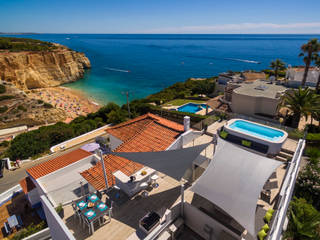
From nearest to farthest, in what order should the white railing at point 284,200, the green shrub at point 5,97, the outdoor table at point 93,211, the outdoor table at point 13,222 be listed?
the white railing at point 284,200, the outdoor table at point 93,211, the outdoor table at point 13,222, the green shrub at point 5,97

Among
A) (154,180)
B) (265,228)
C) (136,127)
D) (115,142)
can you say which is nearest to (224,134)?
(154,180)

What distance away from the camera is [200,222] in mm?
8203

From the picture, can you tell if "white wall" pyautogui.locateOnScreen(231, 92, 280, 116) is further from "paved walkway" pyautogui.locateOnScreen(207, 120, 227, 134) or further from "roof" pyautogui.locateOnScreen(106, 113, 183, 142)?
"roof" pyautogui.locateOnScreen(106, 113, 183, 142)

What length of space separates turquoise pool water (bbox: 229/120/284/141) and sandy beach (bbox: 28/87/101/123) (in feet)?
141

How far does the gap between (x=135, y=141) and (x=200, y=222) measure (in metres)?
7.07

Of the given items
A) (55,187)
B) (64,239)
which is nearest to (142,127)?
(55,187)

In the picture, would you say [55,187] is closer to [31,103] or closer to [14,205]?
[14,205]

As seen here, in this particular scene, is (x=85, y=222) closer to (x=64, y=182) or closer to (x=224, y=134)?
(x=64, y=182)

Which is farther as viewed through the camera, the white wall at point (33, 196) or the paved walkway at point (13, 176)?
the paved walkway at point (13, 176)

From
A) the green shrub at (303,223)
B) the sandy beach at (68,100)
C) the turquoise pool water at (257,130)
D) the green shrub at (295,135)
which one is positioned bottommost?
the sandy beach at (68,100)

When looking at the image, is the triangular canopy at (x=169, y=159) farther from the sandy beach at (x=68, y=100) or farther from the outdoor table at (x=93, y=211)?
the sandy beach at (x=68, y=100)

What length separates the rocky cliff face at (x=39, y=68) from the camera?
5751 cm

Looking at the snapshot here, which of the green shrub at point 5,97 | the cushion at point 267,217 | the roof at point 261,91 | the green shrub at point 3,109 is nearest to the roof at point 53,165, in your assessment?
the cushion at point 267,217

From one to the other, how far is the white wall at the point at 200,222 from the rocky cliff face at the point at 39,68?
2727 inches
